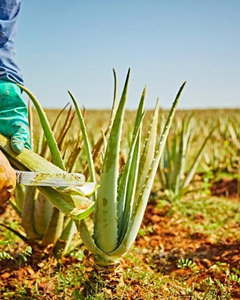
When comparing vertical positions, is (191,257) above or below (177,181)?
below

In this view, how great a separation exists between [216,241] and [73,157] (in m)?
1.58

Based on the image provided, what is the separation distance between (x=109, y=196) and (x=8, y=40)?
2.83 feet

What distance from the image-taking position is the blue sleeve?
1.89 metres

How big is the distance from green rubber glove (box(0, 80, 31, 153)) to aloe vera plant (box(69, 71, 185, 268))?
0.25 m

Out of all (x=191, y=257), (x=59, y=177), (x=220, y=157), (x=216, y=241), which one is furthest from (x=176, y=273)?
(x=220, y=157)

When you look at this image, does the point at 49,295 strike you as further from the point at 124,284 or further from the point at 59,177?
the point at 59,177

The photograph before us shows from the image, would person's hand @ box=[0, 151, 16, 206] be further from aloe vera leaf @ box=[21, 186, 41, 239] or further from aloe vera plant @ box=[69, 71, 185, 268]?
aloe vera leaf @ box=[21, 186, 41, 239]

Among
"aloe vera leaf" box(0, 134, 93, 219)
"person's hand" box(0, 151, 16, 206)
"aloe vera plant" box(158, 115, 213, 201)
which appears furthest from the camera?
"aloe vera plant" box(158, 115, 213, 201)

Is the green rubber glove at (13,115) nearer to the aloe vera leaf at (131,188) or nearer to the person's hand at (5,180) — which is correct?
the person's hand at (5,180)

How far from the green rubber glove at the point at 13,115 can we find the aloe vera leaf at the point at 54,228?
2.01 feet

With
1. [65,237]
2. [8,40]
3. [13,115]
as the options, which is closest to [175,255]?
[65,237]

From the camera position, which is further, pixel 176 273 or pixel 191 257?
pixel 191 257

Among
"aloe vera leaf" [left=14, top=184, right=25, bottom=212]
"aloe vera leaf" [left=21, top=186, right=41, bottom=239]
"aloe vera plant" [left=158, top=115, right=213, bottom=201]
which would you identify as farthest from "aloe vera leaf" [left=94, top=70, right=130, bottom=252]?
"aloe vera plant" [left=158, top=115, right=213, bottom=201]

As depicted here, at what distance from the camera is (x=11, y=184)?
1.42 metres
